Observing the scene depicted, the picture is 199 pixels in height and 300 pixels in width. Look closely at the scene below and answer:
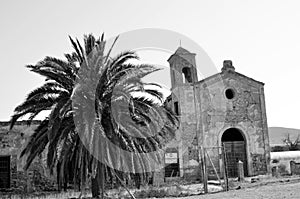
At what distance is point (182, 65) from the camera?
2659 centimetres

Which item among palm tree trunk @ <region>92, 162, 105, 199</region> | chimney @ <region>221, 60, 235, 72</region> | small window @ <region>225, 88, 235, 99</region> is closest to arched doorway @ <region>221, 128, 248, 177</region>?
small window @ <region>225, 88, 235, 99</region>

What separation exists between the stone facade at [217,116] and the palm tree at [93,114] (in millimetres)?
10258

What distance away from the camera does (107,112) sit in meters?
14.6

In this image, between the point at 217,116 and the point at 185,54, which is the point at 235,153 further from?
the point at 185,54

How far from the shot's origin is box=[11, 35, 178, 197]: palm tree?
13664mm

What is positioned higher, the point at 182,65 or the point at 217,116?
the point at 182,65

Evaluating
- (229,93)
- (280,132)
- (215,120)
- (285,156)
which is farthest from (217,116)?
(280,132)

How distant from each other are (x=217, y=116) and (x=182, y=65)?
13.2 feet

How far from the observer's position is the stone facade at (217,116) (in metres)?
25.5

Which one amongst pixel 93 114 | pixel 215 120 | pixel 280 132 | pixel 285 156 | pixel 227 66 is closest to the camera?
pixel 93 114

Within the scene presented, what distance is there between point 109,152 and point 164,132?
302cm

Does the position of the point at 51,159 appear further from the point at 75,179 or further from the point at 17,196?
the point at 17,196

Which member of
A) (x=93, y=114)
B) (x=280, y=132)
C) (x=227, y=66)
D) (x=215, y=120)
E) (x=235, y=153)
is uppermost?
(x=227, y=66)

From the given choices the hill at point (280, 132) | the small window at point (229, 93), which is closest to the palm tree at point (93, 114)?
the small window at point (229, 93)
